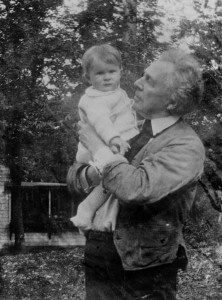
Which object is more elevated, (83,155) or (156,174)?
Answer: (156,174)

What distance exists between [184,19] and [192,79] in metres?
5.14

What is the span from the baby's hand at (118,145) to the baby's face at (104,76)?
1.57 feet

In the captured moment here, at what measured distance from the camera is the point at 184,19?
7074 millimetres

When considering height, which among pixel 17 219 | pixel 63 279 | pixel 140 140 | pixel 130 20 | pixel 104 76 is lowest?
pixel 17 219

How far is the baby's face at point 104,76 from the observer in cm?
273

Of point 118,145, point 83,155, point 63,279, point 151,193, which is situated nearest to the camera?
point 151,193

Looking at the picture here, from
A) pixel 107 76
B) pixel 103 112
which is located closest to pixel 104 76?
pixel 107 76

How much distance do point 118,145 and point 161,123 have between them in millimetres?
224

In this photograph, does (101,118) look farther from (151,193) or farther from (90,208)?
(151,193)

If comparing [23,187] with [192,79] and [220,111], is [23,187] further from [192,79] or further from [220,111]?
[192,79]

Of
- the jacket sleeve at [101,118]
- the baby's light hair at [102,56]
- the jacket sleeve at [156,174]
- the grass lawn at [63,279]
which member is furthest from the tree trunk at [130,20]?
the jacket sleeve at [156,174]

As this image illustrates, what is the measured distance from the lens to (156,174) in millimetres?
2020

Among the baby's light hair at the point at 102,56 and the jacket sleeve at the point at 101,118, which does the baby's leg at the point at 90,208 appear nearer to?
the jacket sleeve at the point at 101,118

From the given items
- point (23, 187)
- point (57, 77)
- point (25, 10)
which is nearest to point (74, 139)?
point (57, 77)
